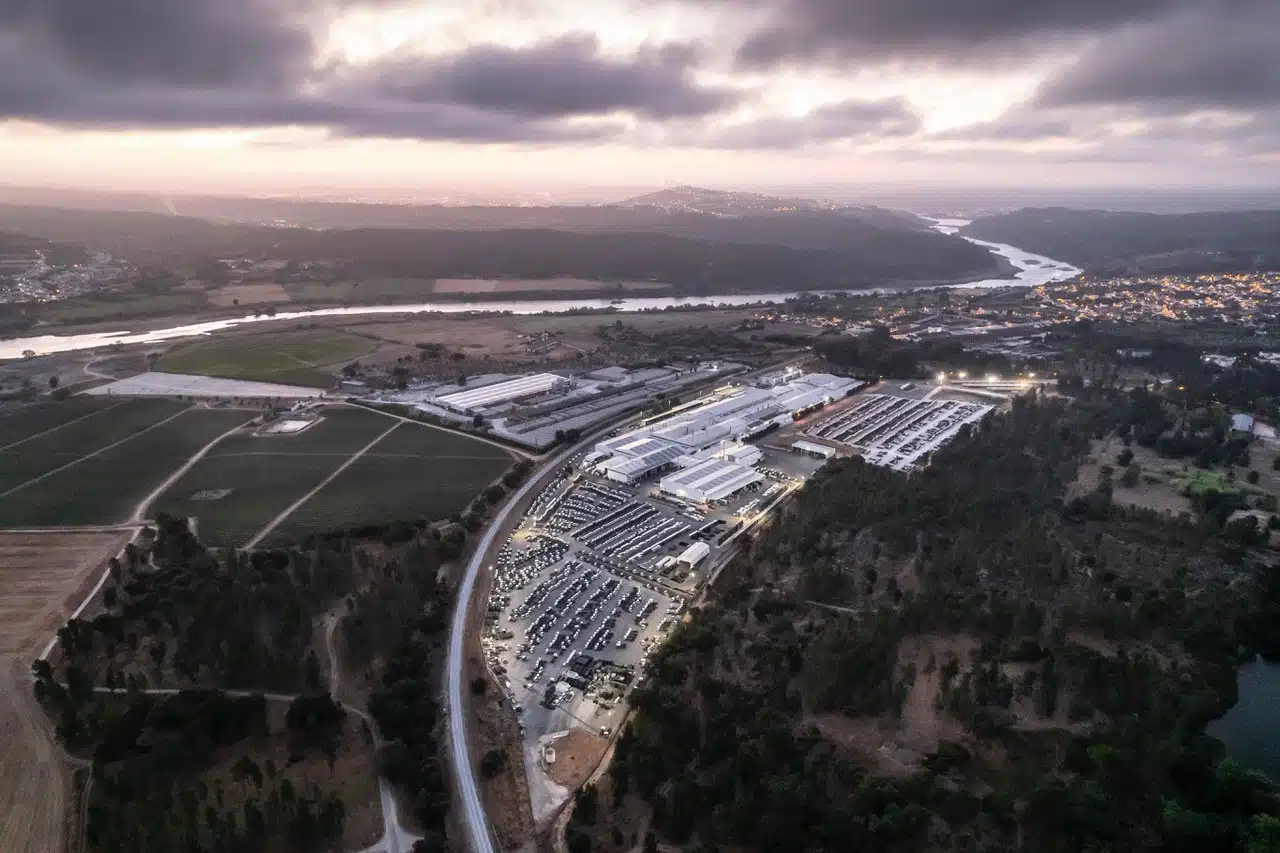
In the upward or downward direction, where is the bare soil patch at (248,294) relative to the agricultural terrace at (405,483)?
upward

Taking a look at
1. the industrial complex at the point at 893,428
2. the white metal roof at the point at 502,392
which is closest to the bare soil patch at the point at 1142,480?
the industrial complex at the point at 893,428

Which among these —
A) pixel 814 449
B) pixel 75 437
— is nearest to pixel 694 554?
pixel 814 449

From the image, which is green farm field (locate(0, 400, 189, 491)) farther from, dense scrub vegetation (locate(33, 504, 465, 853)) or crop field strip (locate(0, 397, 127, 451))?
dense scrub vegetation (locate(33, 504, 465, 853))

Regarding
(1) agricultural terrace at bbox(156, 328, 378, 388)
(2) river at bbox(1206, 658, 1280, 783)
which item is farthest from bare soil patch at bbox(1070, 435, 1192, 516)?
(1) agricultural terrace at bbox(156, 328, 378, 388)

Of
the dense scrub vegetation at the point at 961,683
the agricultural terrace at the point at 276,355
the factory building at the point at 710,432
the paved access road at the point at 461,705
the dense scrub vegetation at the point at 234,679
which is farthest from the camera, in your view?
the agricultural terrace at the point at 276,355

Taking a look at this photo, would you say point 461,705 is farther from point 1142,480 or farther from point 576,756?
point 1142,480

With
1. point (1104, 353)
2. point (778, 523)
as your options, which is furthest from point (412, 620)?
point (1104, 353)

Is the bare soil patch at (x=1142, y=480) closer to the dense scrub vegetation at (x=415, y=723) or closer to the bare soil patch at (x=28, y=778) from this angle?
the dense scrub vegetation at (x=415, y=723)
